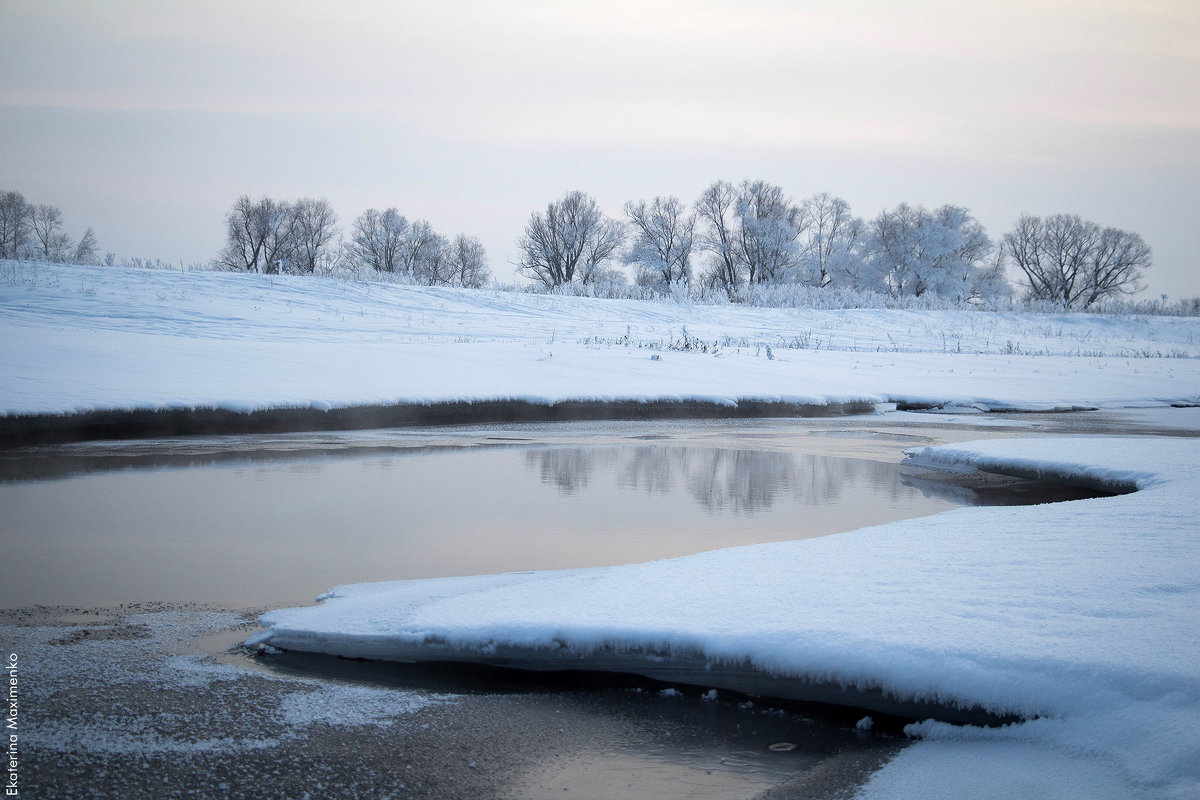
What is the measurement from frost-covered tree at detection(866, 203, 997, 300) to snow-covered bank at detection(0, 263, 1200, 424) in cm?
2375

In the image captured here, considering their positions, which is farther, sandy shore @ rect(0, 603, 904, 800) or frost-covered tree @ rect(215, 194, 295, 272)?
frost-covered tree @ rect(215, 194, 295, 272)

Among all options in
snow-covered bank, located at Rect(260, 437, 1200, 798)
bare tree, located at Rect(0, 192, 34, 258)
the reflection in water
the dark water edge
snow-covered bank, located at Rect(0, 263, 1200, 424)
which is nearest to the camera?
snow-covered bank, located at Rect(260, 437, 1200, 798)

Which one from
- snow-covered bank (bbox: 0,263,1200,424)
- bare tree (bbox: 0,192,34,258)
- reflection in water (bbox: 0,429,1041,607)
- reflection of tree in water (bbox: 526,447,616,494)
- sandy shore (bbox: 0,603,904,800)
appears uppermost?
bare tree (bbox: 0,192,34,258)

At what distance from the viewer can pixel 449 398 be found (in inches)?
396

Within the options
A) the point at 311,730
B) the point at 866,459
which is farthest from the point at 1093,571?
the point at 866,459

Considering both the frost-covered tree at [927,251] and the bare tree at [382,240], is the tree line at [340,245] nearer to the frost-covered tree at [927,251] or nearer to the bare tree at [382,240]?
the bare tree at [382,240]

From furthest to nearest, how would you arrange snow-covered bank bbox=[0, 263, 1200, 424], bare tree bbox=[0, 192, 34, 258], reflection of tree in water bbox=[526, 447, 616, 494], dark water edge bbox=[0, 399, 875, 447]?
bare tree bbox=[0, 192, 34, 258], snow-covered bank bbox=[0, 263, 1200, 424], dark water edge bbox=[0, 399, 875, 447], reflection of tree in water bbox=[526, 447, 616, 494]

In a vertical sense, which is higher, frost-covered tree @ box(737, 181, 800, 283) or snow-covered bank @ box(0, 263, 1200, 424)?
frost-covered tree @ box(737, 181, 800, 283)

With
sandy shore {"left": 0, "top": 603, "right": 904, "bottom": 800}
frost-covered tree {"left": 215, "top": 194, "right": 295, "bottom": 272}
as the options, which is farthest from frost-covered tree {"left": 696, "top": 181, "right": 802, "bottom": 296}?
sandy shore {"left": 0, "top": 603, "right": 904, "bottom": 800}

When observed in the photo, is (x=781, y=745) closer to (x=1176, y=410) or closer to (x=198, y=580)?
(x=198, y=580)

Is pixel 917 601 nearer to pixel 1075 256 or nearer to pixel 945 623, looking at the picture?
pixel 945 623

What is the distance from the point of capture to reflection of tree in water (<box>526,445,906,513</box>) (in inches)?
239

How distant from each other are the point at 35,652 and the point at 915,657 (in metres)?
2.69

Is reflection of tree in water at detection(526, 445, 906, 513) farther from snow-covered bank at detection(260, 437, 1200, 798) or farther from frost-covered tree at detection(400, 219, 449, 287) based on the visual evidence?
frost-covered tree at detection(400, 219, 449, 287)
